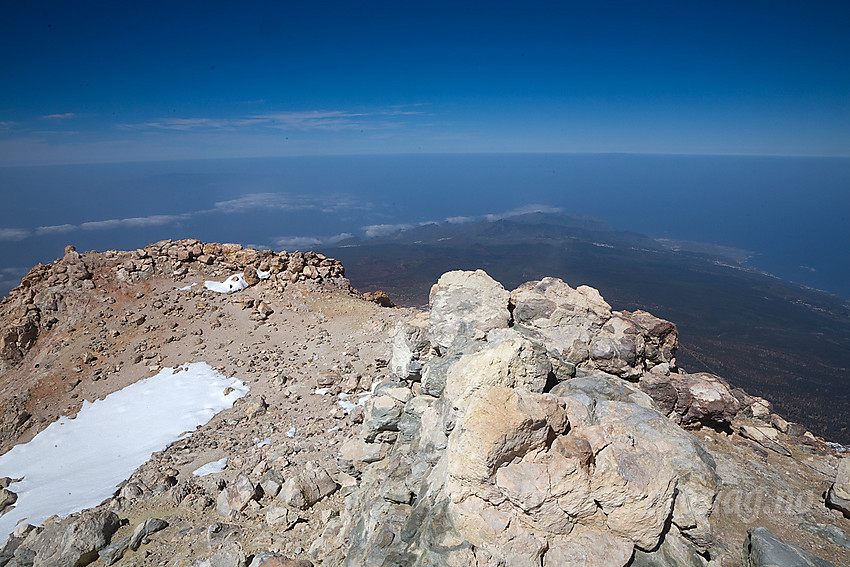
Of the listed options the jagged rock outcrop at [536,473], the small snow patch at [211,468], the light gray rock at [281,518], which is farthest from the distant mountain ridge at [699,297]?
the small snow patch at [211,468]

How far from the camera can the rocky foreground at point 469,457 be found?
182 inches

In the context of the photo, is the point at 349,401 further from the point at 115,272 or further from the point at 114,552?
the point at 115,272

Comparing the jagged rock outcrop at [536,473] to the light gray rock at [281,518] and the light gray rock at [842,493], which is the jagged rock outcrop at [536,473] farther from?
the light gray rock at [842,493]

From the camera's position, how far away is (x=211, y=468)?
11.2 metres

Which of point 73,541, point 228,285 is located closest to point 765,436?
point 73,541

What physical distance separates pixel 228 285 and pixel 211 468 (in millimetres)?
13666

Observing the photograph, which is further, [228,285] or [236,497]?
[228,285]

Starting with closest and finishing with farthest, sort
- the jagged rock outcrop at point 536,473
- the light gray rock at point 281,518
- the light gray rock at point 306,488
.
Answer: the jagged rock outcrop at point 536,473 → the light gray rock at point 281,518 → the light gray rock at point 306,488

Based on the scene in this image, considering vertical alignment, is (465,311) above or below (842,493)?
above

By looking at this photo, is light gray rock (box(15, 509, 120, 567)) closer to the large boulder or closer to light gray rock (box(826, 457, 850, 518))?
the large boulder

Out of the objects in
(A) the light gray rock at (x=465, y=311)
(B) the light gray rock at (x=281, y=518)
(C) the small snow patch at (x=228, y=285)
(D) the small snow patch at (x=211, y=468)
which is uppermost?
(A) the light gray rock at (x=465, y=311)

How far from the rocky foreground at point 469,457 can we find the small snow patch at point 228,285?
498cm

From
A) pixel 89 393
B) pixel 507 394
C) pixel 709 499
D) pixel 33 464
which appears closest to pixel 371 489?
pixel 507 394

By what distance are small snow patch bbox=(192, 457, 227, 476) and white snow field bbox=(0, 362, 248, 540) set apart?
2.10 metres
